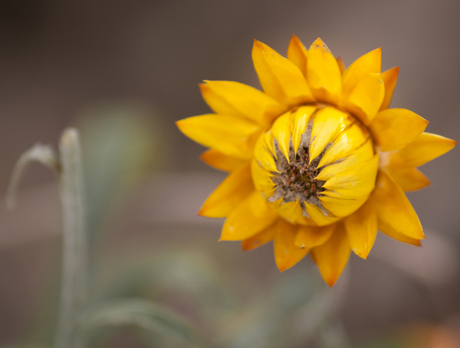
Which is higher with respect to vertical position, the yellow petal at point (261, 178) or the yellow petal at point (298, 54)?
the yellow petal at point (298, 54)

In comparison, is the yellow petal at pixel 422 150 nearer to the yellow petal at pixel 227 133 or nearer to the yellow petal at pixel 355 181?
the yellow petal at pixel 355 181

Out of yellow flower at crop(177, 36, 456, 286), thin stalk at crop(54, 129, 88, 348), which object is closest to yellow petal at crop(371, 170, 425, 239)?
yellow flower at crop(177, 36, 456, 286)

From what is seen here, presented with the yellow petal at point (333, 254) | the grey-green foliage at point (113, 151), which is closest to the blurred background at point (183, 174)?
A: the grey-green foliage at point (113, 151)

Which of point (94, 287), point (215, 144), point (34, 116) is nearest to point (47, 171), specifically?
point (34, 116)

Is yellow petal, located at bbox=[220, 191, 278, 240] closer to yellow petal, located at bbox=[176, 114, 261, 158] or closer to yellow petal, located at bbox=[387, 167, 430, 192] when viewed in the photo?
yellow petal, located at bbox=[176, 114, 261, 158]

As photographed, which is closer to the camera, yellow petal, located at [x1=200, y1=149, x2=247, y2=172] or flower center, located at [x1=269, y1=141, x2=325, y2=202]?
flower center, located at [x1=269, y1=141, x2=325, y2=202]

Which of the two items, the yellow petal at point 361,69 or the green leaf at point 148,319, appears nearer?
the yellow petal at point 361,69

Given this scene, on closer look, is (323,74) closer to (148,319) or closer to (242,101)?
(242,101)
